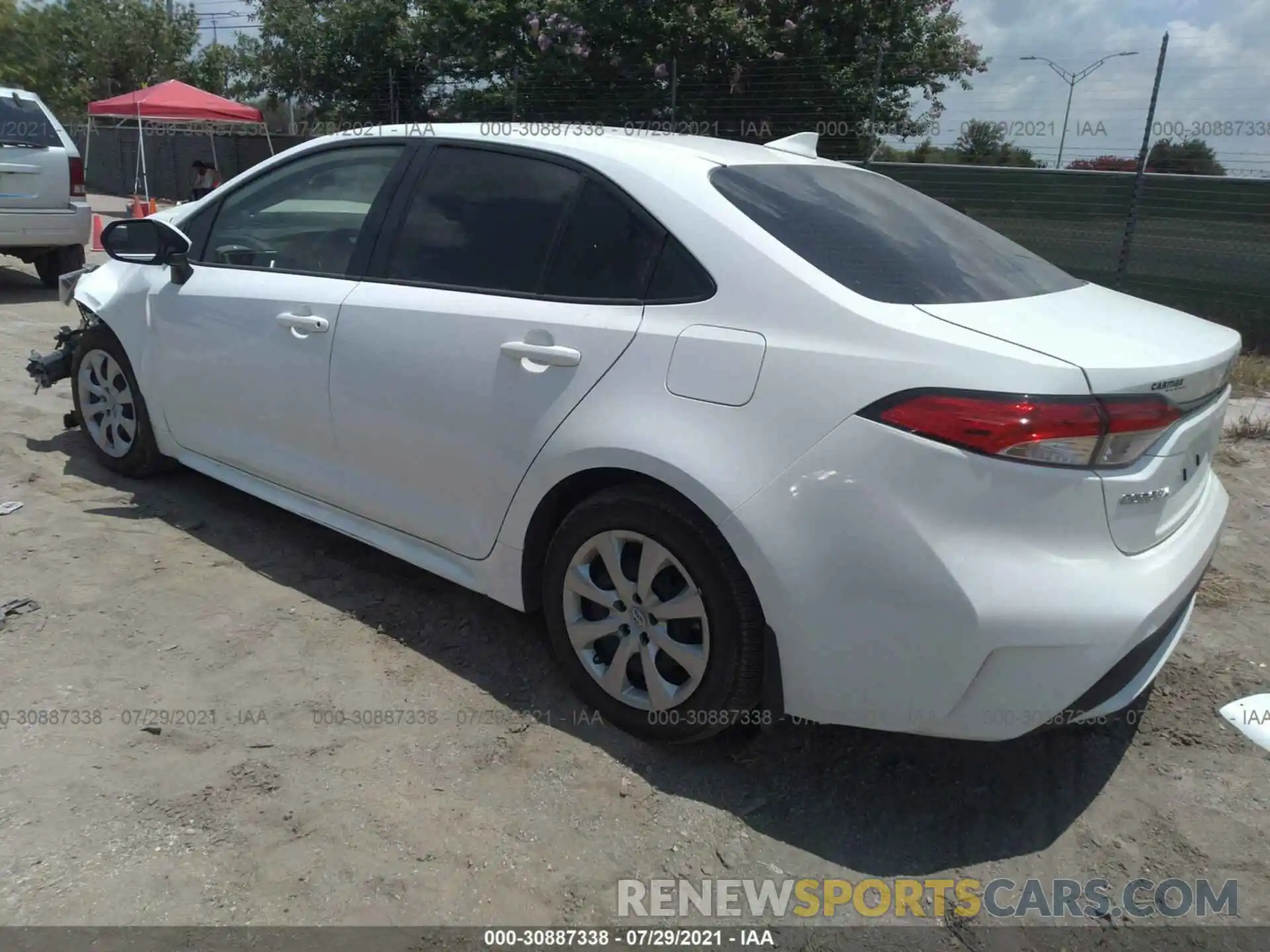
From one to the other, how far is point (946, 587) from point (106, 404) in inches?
155

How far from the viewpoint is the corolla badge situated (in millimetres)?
2365

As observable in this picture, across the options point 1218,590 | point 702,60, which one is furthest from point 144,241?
point 702,60

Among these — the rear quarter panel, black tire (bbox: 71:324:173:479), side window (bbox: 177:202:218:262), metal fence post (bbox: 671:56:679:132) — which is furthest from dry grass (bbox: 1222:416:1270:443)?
metal fence post (bbox: 671:56:679:132)

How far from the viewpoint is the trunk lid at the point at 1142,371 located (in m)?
2.35

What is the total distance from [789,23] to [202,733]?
13.4 m

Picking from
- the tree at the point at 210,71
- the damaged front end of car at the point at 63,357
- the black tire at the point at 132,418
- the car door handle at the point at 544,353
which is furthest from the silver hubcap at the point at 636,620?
the tree at the point at 210,71

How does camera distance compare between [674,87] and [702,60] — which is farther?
[702,60]

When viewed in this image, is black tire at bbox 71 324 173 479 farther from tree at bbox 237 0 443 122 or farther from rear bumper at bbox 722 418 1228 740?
tree at bbox 237 0 443 122

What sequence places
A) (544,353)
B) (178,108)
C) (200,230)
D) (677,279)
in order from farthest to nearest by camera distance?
1. (178,108)
2. (200,230)
3. (544,353)
4. (677,279)

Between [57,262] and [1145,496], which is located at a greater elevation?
[1145,496]

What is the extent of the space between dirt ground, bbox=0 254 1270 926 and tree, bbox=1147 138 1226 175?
7310mm

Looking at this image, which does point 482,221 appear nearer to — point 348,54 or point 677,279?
point 677,279

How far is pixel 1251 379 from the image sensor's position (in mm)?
7363

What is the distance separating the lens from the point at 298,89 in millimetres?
20766
